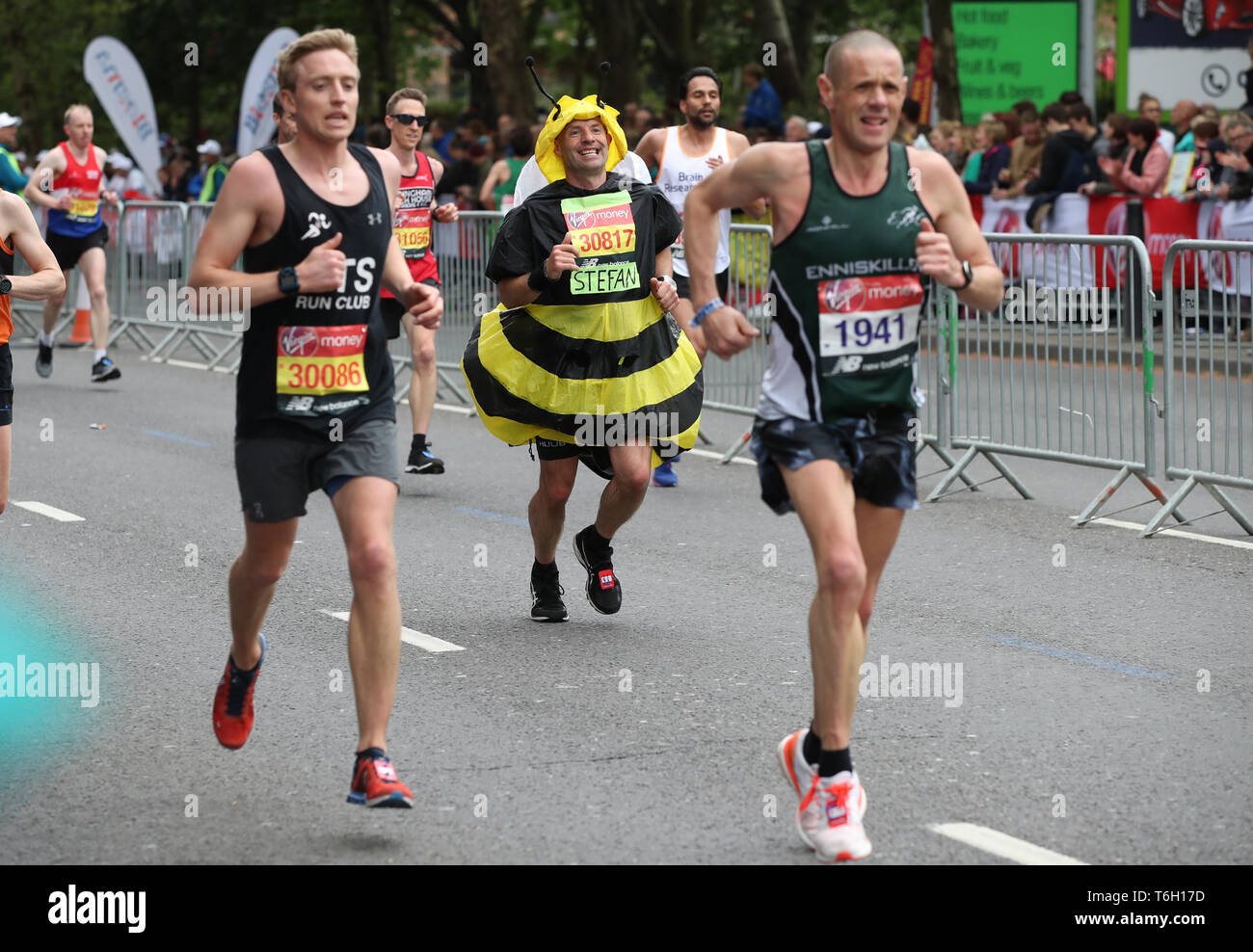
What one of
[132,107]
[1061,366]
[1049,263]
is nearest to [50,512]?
[1061,366]

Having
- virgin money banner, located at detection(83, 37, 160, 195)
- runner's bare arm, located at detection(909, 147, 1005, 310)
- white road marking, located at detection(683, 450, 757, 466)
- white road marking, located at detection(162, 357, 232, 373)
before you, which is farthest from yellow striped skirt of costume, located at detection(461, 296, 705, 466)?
virgin money banner, located at detection(83, 37, 160, 195)

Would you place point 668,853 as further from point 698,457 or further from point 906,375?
point 698,457

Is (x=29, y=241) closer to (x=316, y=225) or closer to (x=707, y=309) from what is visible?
(x=316, y=225)

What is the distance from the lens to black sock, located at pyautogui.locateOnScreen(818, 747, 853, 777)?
4854 mm

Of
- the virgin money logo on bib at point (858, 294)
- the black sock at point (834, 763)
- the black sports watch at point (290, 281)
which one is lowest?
the black sock at point (834, 763)

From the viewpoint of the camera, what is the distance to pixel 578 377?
7.54 metres

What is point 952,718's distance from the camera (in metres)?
6.20

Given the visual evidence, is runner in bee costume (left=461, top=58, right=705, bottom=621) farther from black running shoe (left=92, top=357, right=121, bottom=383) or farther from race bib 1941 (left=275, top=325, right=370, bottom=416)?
black running shoe (left=92, top=357, right=121, bottom=383)

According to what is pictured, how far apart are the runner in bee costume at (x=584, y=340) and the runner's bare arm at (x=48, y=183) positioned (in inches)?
381

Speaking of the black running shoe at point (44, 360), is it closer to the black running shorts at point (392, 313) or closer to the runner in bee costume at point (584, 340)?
the black running shorts at point (392, 313)

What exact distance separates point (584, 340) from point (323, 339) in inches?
93.2

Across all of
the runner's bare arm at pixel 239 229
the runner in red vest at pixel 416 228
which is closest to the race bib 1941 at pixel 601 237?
the runner's bare arm at pixel 239 229

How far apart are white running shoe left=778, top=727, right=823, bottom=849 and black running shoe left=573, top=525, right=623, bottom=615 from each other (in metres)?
2.54

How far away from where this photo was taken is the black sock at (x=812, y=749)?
195 inches
